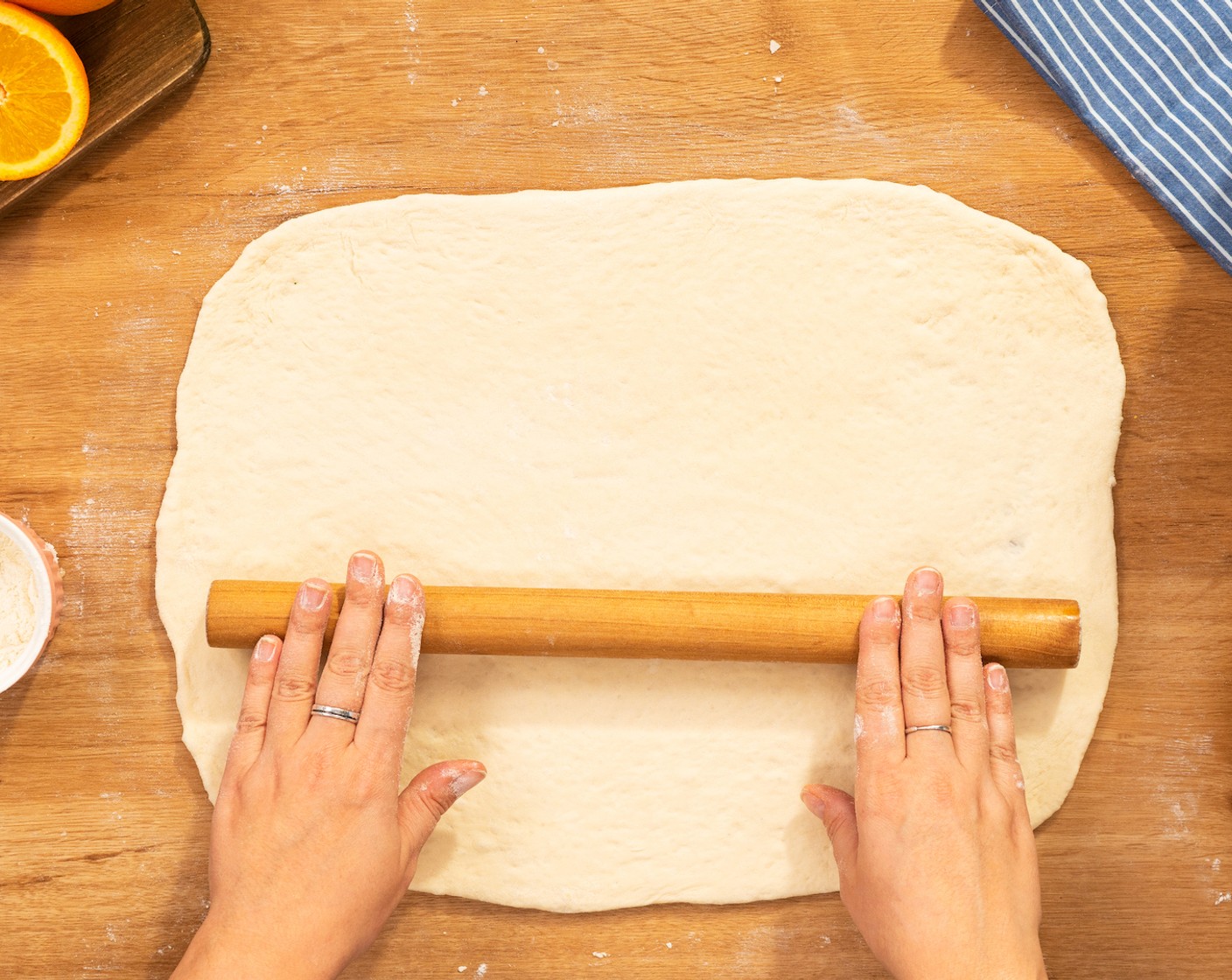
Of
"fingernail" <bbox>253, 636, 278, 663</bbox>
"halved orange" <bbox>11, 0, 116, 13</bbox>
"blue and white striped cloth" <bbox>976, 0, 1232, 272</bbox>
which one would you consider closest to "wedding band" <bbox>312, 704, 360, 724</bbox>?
"fingernail" <bbox>253, 636, 278, 663</bbox>

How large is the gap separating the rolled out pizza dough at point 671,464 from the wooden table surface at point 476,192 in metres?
0.10

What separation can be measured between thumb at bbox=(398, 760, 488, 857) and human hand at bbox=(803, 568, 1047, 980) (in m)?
0.55

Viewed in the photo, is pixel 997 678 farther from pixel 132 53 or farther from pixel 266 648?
pixel 132 53

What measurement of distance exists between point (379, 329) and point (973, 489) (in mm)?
980

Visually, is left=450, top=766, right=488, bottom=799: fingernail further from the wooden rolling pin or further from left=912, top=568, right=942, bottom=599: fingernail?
left=912, top=568, right=942, bottom=599: fingernail

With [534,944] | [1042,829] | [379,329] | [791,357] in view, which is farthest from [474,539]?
[1042,829]

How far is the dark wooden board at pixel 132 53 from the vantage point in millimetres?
1452

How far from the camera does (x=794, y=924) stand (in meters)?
1.46

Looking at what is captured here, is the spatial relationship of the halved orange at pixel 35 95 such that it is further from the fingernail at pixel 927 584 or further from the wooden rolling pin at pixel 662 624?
the fingernail at pixel 927 584

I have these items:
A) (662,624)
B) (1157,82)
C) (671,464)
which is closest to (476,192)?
(671,464)

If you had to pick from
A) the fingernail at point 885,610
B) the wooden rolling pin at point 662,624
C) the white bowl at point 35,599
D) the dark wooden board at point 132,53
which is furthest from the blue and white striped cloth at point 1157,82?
the white bowl at point 35,599

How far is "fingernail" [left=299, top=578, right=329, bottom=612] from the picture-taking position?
1299mm

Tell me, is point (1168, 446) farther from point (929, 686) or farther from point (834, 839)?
point (834, 839)

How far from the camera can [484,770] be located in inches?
52.9
